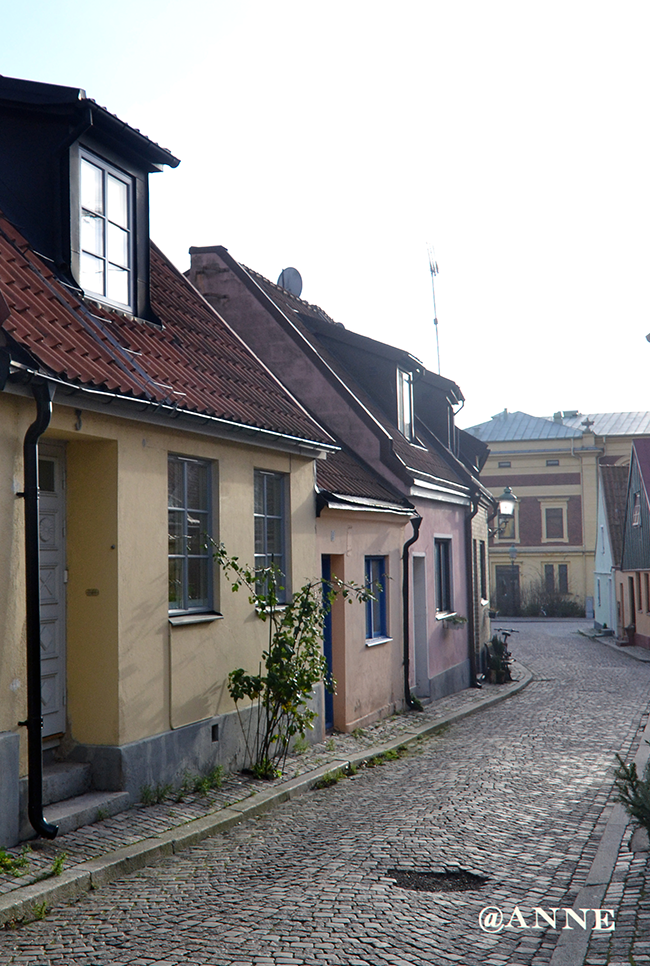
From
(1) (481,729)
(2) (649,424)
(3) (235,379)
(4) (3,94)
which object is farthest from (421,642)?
(2) (649,424)

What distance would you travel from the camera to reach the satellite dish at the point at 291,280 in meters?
19.8

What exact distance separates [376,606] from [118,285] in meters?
6.93

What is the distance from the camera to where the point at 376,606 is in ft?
47.9

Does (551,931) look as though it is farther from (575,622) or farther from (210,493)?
(575,622)

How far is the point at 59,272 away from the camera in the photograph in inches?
341

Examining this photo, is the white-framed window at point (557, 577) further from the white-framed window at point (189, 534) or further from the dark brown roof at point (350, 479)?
the white-framed window at point (189, 534)

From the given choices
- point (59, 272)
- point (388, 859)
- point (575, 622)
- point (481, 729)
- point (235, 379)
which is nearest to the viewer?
point (388, 859)

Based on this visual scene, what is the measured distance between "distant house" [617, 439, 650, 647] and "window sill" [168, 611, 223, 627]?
26.1 meters

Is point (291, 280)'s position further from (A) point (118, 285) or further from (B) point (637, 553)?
(B) point (637, 553)

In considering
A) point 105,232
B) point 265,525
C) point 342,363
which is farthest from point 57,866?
point 342,363

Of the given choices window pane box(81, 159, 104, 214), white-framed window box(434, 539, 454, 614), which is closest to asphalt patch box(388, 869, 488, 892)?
window pane box(81, 159, 104, 214)

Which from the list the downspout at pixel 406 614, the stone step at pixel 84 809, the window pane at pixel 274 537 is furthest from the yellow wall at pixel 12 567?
the downspout at pixel 406 614

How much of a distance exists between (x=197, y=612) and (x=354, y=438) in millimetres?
6791

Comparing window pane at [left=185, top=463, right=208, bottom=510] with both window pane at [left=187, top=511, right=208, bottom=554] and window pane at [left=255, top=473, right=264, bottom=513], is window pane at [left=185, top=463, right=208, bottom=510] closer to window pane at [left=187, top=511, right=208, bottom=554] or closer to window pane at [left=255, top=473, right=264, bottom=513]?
window pane at [left=187, top=511, right=208, bottom=554]
